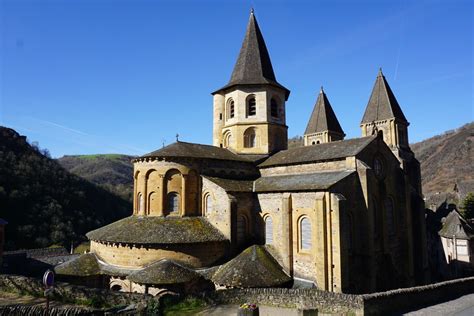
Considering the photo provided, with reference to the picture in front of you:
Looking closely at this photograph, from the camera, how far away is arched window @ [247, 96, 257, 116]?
30547mm

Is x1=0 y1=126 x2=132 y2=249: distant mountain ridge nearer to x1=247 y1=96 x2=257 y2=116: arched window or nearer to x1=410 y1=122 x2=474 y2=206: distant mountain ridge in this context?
x1=247 y1=96 x2=257 y2=116: arched window

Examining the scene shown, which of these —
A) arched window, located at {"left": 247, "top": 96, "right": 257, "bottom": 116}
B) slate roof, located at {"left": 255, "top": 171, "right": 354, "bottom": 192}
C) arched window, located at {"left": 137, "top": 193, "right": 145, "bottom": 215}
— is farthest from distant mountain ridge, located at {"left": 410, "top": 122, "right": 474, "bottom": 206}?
arched window, located at {"left": 137, "top": 193, "right": 145, "bottom": 215}

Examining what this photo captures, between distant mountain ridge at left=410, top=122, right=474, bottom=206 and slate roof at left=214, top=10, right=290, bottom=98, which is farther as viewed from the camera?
distant mountain ridge at left=410, top=122, right=474, bottom=206

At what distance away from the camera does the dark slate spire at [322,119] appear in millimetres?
43562

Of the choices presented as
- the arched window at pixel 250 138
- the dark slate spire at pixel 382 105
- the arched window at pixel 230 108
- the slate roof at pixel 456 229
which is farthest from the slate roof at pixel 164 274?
the dark slate spire at pixel 382 105

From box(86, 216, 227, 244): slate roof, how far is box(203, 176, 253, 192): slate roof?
9.47 ft

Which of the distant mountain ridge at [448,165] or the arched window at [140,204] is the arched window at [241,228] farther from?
the distant mountain ridge at [448,165]

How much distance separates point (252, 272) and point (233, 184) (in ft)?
22.9

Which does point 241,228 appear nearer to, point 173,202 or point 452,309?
point 173,202

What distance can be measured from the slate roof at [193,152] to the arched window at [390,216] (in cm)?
1117

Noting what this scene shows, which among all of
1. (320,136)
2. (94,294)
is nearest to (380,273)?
(94,294)

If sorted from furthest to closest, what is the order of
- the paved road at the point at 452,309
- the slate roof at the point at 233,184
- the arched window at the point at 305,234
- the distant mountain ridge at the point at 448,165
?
the distant mountain ridge at the point at 448,165
the slate roof at the point at 233,184
the arched window at the point at 305,234
the paved road at the point at 452,309

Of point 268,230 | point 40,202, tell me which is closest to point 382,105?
point 268,230

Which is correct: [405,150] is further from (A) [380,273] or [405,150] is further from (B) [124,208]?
(B) [124,208]
